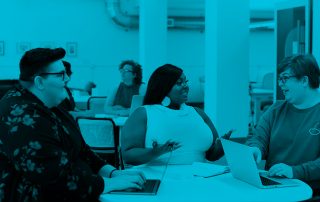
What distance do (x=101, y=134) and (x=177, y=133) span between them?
6.24 feet

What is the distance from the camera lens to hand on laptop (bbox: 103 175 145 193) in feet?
8.03

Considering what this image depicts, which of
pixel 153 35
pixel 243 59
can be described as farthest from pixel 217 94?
pixel 153 35

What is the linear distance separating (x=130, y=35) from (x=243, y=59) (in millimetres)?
6558

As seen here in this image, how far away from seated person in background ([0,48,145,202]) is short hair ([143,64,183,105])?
39.5 inches

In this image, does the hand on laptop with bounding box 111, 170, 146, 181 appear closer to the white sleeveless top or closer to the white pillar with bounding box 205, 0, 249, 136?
the white sleeveless top

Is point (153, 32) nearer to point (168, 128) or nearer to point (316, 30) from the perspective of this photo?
point (316, 30)

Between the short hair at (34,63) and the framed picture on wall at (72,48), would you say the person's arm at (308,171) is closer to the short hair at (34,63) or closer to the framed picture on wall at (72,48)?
the short hair at (34,63)

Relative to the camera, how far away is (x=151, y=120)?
11.0ft

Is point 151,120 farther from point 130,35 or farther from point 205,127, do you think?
point 130,35

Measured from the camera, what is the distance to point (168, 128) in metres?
3.34

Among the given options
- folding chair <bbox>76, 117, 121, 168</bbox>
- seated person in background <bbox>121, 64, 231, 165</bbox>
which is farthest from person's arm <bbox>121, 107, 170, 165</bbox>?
folding chair <bbox>76, 117, 121, 168</bbox>

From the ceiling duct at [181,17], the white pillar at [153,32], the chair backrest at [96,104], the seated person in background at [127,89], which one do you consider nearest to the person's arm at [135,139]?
the seated person in background at [127,89]

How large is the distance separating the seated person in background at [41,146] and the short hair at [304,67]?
3.81 ft

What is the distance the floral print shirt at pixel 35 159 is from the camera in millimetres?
2242
